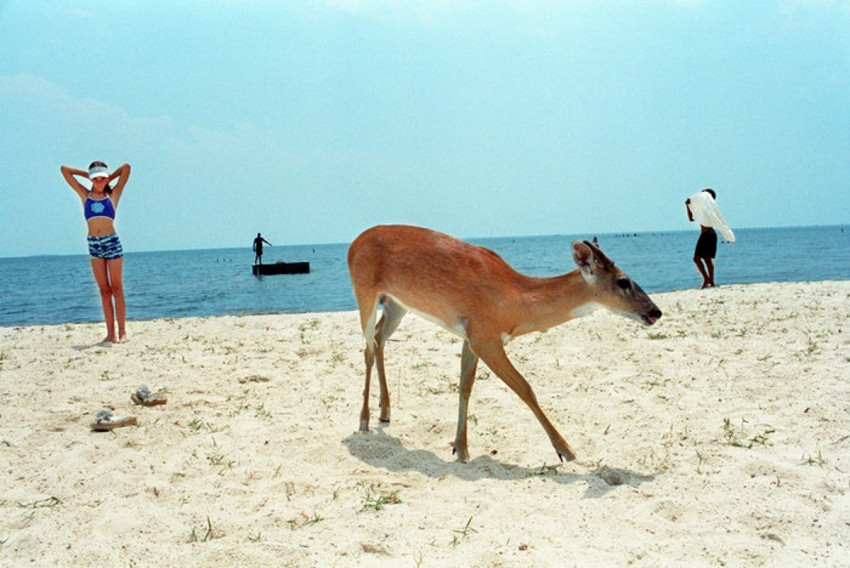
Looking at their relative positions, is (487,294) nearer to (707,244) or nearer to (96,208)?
(96,208)

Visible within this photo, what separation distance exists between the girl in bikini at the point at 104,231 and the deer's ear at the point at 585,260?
6990 mm

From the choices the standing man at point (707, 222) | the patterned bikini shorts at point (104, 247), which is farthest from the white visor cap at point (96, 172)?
the standing man at point (707, 222)

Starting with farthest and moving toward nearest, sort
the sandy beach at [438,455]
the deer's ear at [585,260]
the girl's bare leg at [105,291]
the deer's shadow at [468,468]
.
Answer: the girl's bare leg at [105,291], the deer's ear at [585,260], the deer's shadow at [468,468], the sandy beach at [438,455]

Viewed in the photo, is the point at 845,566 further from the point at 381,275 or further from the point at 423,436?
the point at 381,275

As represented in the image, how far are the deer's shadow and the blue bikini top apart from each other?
6.04m

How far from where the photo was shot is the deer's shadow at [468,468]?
160 inches

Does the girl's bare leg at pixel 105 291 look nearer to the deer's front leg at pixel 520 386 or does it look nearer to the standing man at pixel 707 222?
the deer's front leg at pixel 520 386

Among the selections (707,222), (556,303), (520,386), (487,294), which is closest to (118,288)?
(487,294)

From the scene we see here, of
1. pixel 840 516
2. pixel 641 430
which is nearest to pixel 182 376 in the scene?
pixel 641 430

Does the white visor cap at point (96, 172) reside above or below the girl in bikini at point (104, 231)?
above

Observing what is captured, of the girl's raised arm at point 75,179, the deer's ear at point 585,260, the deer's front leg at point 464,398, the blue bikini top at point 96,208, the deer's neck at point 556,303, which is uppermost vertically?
the girl's raised arm at point 75,179

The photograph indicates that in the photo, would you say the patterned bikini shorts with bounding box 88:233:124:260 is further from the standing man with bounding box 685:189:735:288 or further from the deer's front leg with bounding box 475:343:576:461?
the standing man with bounding box 685:189:735:288

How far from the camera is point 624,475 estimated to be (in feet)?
13.7

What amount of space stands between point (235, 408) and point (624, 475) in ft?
11.6
